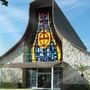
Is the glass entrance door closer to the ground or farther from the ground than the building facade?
closer to the ground

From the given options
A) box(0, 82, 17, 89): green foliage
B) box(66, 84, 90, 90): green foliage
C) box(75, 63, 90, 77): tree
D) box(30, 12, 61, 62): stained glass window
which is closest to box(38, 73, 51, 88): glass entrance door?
box(30, 12, 61, 62): stained glass window

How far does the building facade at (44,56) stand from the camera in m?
37.2

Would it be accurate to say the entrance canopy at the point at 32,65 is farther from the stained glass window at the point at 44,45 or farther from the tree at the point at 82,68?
the tree at the point at 82,68

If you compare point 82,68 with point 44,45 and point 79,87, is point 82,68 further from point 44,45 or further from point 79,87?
point 44,45

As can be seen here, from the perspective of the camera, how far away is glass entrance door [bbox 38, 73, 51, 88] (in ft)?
127

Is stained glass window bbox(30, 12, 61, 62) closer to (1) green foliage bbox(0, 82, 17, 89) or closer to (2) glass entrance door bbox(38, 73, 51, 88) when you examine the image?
(2) glass entrance door bbox(38, 73, 51, 88)

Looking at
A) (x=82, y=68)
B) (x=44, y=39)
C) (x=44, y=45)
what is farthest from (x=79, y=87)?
(x=44, y=39)

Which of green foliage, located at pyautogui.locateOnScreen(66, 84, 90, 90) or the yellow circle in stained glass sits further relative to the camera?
the yellow circle in stained glass

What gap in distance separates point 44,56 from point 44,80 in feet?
8.55

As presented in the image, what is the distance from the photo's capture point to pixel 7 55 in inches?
1635

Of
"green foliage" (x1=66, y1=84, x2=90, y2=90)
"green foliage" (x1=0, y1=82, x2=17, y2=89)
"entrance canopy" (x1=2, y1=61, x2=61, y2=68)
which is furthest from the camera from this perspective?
"green foliage" (x1=0, y1=82, x2=17, y2=89)

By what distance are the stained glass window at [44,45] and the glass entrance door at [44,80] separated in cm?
164

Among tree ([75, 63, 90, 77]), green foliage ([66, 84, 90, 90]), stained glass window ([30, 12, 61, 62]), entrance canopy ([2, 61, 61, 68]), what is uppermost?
stained glass window ([30, 12, 61, 62])

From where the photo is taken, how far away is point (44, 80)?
3872 centimetres
